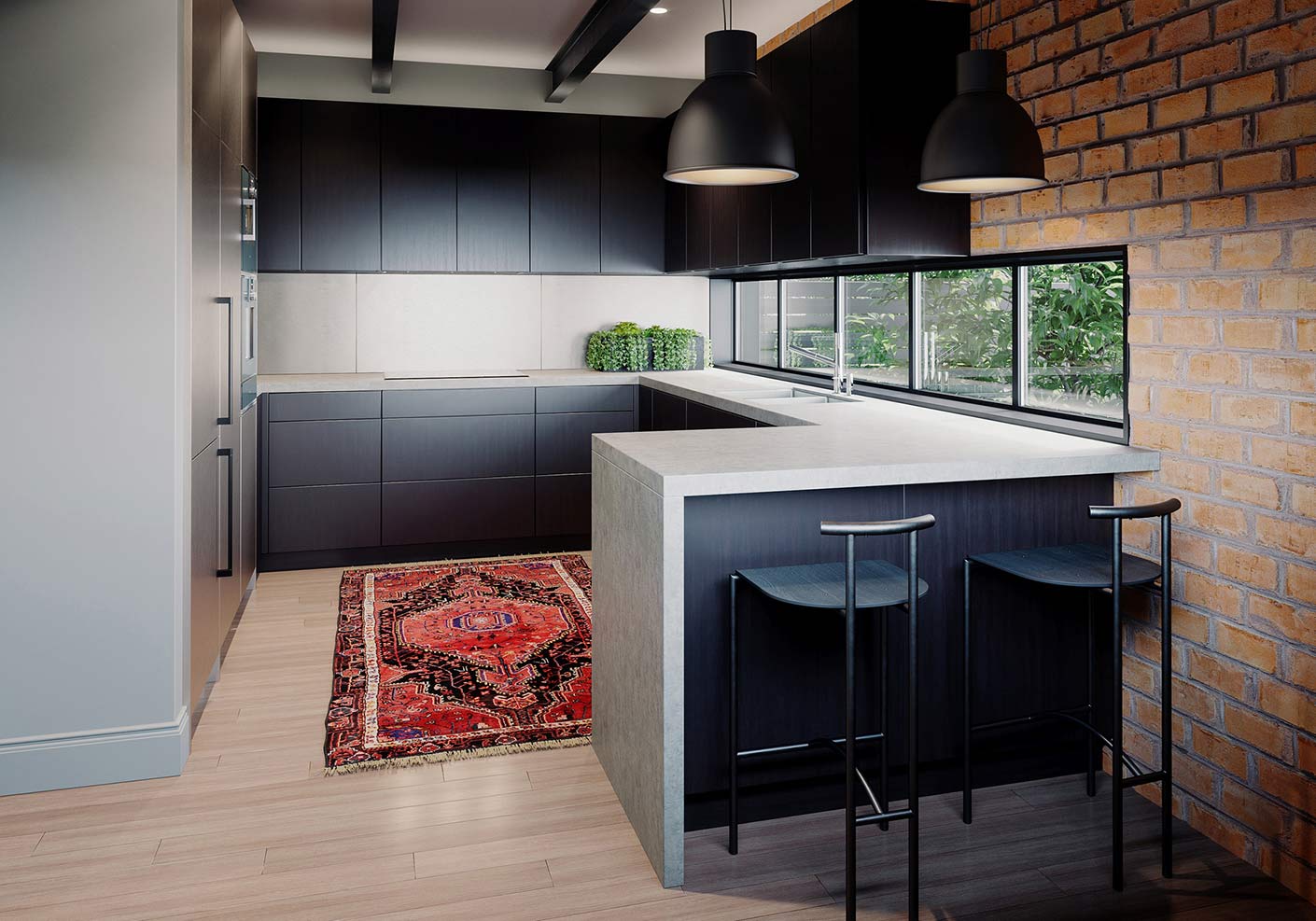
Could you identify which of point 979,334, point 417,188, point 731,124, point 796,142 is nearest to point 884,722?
point 731,124

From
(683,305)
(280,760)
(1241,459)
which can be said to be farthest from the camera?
(683,305)

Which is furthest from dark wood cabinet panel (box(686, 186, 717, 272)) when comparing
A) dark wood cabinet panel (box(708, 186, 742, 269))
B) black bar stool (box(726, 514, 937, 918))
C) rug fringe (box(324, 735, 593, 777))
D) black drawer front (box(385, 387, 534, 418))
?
black bar stool (box(726, 514, 937, 918))

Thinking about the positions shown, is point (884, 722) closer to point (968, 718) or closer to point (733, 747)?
point (968, 718)

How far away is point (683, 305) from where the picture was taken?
6.46 meters

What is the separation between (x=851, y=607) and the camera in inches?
84.0

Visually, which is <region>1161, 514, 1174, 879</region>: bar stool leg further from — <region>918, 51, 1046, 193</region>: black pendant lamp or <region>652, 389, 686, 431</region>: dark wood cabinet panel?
<region>652, 389, 686, 431</region>: dark wood cabinet panel

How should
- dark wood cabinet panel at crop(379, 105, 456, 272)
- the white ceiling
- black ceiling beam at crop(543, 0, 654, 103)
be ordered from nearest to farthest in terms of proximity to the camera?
black ceiling beam at crop(543, 0, 654, 103) → the white ceiling → dark wood cabinet panel at crop(379, 105, 456, 272)

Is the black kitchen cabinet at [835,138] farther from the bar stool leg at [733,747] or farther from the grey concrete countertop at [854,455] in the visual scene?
the bar stool leg at [733,747]

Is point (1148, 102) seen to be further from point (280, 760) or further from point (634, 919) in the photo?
point (280, 760)

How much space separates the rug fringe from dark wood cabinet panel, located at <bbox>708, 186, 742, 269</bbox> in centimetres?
256

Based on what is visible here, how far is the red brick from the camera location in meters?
2.33

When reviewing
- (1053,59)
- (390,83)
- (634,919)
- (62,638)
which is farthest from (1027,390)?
(390,83)

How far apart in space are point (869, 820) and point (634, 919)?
0.56 metres

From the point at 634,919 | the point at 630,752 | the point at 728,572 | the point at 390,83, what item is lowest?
the point at 634,919
